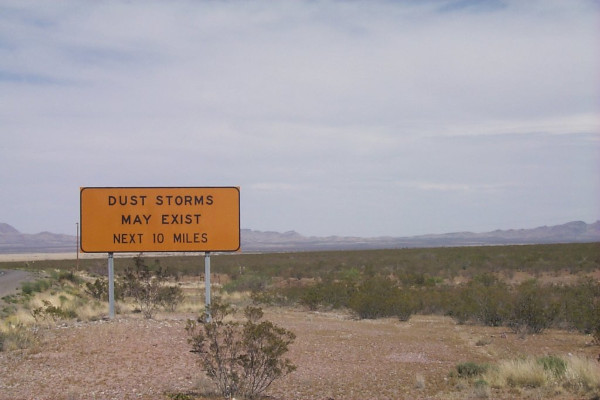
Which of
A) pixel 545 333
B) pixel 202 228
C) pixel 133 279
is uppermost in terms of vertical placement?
pixel 202 228

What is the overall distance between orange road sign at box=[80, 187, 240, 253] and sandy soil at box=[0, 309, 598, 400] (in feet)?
7.18

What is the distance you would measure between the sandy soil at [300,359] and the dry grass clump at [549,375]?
628mm

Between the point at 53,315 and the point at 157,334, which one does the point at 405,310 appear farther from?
the point at 53,315

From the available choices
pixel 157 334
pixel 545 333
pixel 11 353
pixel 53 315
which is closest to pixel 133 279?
pixel 53 315

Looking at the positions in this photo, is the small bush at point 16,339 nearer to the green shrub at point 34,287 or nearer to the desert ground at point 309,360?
the desert ground at point 309,360

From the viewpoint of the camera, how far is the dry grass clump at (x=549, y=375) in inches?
398

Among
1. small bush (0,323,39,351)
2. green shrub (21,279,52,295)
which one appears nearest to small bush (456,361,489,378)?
small bush (0,323,39,351)

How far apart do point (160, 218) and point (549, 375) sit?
11066 millimetres

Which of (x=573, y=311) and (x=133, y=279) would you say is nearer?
(x=573, y=311)

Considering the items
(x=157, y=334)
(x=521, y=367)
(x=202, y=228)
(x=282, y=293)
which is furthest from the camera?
(x=282, y=293)

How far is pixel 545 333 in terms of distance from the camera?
18.4m

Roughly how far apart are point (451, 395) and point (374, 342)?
5.41 metres

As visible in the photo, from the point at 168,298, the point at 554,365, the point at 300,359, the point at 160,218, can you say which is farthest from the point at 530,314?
the point at 168,298

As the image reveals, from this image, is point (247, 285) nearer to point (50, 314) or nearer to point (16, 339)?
point (50, 314)
